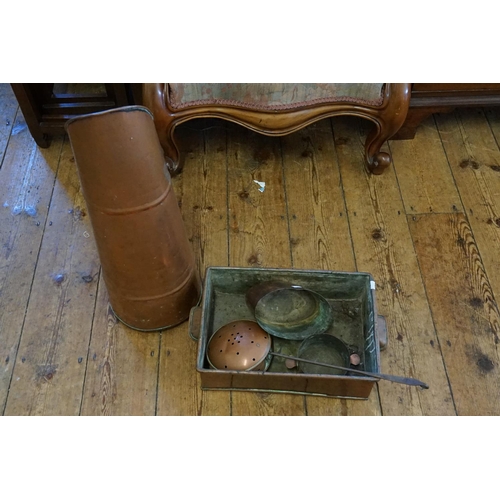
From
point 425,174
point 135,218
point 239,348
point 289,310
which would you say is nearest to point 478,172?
point 425,174

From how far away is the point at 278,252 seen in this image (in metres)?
1.44

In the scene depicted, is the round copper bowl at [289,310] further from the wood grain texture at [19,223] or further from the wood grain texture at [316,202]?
the wood grain texture at [19,223]

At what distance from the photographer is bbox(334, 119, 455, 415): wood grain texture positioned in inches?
46.8

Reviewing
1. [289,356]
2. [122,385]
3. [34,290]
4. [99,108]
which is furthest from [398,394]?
[99,108]

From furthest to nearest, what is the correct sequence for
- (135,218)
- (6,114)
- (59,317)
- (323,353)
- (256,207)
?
(6,114) < (256,207) < (59,317) < (323,353) < (135,218)

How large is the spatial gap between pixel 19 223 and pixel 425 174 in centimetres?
123

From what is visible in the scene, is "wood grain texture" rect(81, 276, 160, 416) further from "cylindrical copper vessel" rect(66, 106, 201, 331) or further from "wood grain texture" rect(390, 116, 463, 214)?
"wood grain texture" rect(390, 116, 463, 214)

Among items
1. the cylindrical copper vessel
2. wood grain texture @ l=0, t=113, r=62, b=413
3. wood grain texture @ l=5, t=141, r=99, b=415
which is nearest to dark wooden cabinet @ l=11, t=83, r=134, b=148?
wood grain texture @ l=0, t=113, r=62, b=413

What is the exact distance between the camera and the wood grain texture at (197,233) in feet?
3.86

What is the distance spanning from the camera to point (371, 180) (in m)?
1.61

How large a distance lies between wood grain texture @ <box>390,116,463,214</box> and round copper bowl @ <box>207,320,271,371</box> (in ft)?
2.13

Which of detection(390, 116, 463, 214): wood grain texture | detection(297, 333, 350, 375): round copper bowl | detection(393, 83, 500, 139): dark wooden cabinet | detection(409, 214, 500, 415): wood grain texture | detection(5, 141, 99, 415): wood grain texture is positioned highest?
detection(393, 83, 500, 139): dark wooden cabinet

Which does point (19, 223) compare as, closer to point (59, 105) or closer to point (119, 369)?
point (59, 105)

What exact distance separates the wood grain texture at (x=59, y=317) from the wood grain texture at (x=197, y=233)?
8.2 inches
